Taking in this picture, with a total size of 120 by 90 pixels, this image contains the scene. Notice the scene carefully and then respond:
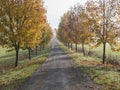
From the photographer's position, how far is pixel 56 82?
19078 mm

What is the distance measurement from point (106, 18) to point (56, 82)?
48.6 feet

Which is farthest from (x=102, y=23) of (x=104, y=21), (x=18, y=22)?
(x=18, y=22)

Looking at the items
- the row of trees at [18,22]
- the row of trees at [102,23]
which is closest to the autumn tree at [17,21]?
the row of trees at [18,22]

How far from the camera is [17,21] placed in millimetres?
30672

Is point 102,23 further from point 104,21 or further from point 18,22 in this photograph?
point 18,22

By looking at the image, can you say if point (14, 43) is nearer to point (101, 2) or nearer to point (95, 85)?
point (101, 2)

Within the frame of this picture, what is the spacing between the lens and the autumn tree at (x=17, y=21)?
29.5 meters

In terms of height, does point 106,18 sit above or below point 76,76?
above

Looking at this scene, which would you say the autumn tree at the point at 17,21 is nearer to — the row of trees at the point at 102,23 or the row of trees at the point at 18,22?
the row of trees at the point at 18,22

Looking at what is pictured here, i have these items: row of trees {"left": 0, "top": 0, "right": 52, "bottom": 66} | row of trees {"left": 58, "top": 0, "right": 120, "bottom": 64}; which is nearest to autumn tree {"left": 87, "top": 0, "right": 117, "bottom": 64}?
row of trees {"left": 58, "top": 0, "right": 120, "bottom": 64}

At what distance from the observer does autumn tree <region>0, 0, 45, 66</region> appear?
1160 inches

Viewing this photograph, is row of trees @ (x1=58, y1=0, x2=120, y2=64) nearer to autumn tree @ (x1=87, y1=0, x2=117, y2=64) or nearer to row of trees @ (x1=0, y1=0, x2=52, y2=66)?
autumn tree @ (x1=87, y1=0, x2=117, y2=64)

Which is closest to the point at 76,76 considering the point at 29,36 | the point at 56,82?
the point at 56,82

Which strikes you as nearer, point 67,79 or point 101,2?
point 67,79
